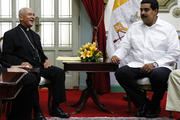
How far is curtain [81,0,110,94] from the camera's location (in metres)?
4.98

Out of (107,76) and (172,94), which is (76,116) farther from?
(107,76)

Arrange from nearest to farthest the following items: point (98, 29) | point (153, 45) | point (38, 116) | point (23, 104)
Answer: point (23, 104) → point (38, 116) → point (153, 45) → point (98, 29)

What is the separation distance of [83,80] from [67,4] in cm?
151

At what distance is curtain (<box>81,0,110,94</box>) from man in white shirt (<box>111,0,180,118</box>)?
124 centimetres

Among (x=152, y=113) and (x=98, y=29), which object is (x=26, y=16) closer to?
(x=98, y=29)

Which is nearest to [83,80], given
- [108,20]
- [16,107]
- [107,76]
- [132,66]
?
[107,76]

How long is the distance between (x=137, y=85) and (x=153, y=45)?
603 millimetres

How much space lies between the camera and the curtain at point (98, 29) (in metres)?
4.98

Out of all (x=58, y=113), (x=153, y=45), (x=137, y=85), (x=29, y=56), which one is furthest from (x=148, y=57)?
(x=29, y=56)

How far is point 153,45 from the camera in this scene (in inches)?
143

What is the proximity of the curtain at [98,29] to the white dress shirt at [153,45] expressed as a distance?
126cm

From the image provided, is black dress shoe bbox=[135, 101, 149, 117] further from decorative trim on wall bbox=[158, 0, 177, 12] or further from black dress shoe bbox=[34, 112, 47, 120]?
decorative trim on wall bbox=[158, 0, 177, 12]

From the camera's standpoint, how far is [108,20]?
5145 millimetres

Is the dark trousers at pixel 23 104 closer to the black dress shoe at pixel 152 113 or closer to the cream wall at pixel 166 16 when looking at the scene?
the black dress shoe at pixel 152 113
